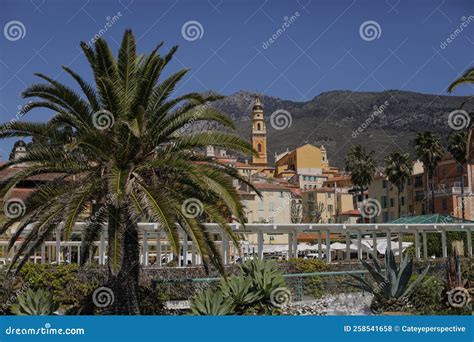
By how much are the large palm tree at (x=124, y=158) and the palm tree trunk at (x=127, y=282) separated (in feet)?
0.08

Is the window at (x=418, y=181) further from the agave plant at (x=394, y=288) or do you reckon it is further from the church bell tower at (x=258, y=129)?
the agave plant at (x=394, y=288)

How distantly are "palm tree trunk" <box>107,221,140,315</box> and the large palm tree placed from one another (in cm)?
3

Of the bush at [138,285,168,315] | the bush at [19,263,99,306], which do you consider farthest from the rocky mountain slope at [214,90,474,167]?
the bush at [138,285,168,315]

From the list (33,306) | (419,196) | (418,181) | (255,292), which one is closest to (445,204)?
(419,196)

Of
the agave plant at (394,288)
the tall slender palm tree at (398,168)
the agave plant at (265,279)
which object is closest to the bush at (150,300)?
the agave plant at (265,279)

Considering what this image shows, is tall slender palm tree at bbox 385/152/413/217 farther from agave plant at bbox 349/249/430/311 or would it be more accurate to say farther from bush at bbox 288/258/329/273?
agave plant at bbox 349/249/430/311

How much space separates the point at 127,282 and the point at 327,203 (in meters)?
82.5

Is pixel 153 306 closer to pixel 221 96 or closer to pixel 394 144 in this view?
pixel 221 96

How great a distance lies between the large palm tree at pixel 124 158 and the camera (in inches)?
595

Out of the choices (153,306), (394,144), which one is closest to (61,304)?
(153,306)

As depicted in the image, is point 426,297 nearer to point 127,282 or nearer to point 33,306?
point 127,282

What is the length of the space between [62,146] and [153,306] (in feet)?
16.5

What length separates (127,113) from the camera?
15773 mm

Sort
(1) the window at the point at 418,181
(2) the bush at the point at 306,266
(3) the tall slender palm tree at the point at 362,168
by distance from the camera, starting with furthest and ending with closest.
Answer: (1) the window at the point at 418,181
(3) the tall slender palm tree at the point at 362,168
(2) the bush at the point at 306,266
